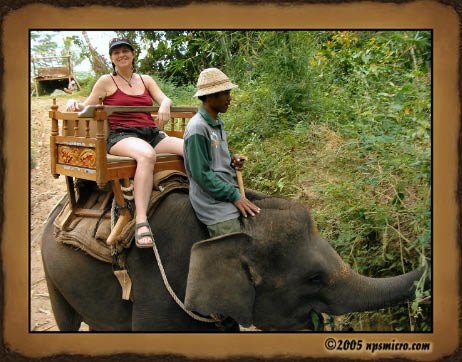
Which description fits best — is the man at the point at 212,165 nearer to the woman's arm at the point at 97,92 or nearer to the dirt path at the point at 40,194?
the woman's arm at the point at 97,92

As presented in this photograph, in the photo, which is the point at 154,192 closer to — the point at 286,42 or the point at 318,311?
the point at 318,311

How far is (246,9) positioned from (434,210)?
162 cm

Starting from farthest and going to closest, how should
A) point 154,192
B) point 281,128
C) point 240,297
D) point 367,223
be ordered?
point 281,128
point 367,223
point 154,192
point 240,297

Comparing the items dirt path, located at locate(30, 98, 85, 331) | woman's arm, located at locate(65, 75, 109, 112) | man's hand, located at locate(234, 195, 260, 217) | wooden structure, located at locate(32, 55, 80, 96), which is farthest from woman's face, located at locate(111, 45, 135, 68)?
wooden structure, located at locate(32, 55, 80, 96)

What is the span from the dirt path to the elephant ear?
2.65 metres

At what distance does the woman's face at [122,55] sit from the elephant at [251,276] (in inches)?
36.4

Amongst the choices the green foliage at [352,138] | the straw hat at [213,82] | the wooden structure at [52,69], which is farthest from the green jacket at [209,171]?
the wooden structure at [52,69]

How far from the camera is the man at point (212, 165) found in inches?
121

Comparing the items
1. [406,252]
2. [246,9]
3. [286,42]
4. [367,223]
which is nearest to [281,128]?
[286,42]

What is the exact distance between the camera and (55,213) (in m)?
4.04

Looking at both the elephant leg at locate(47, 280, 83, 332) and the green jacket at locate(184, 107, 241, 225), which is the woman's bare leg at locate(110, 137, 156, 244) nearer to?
the green jacket at locate(184, 107, 241, 225)

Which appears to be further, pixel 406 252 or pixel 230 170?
pixel 406 252

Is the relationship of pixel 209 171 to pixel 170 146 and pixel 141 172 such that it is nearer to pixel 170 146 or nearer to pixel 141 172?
pixel 141 172

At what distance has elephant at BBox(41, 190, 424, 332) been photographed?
3029mm
